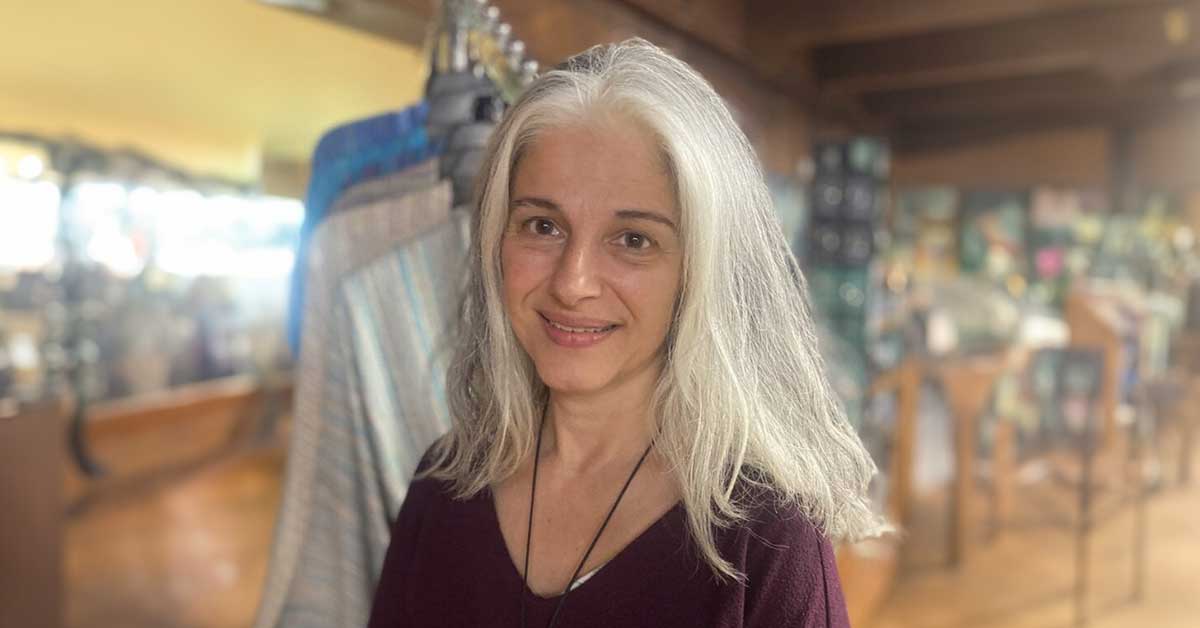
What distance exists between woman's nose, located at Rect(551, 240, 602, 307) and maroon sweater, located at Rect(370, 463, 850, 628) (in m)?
0.23

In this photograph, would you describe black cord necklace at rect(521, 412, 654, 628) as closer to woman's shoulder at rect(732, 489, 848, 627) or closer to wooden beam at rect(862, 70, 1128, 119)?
woman's shoulder at rect(732, 489, 848, 627)

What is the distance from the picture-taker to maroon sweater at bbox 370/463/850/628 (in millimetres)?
761

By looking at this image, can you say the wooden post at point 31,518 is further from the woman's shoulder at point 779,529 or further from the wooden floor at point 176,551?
the woman's shoulder at point 779,529

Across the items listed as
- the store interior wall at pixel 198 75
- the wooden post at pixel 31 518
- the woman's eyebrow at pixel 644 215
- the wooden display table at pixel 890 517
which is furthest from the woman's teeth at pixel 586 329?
the wooden post at pixel 31 518

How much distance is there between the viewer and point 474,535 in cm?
94

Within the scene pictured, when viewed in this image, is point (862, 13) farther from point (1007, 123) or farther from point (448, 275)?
point (1007, 123)

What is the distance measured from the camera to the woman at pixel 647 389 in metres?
0.79

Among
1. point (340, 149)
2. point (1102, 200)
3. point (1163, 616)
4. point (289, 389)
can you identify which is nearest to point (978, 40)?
point (1163, 616)

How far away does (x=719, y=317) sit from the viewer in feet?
2.73

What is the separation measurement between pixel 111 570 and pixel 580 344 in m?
4.03

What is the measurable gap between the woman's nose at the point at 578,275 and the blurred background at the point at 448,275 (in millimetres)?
403

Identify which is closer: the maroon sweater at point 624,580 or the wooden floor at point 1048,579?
the maroon sweater at point 624,580

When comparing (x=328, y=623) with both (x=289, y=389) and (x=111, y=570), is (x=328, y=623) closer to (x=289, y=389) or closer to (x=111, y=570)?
(x=111, y=570)

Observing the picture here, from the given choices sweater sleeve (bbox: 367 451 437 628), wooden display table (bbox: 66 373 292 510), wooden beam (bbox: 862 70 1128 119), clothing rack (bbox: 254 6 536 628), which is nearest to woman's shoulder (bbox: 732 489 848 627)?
sweater sleeve (bbox: 367 451 437 628)
